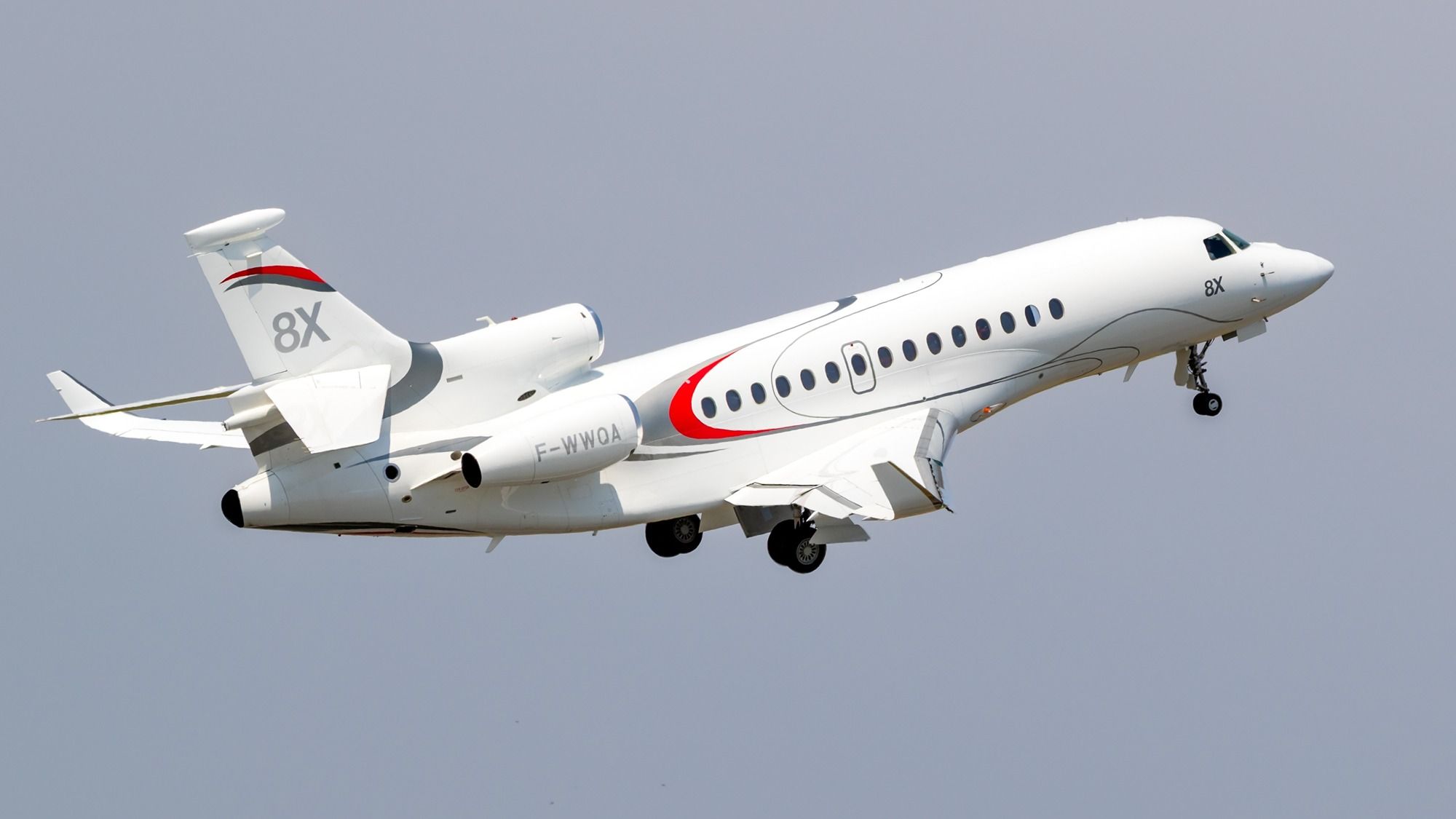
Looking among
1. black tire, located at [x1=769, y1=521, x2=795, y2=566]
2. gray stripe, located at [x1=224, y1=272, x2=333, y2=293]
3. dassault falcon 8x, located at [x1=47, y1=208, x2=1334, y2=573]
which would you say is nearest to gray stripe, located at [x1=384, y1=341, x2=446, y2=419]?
dassault falcon 8x, located at [x1=47, y1=208, x2=1334, y2=573]

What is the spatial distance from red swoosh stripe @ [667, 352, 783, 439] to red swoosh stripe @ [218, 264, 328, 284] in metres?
5.93

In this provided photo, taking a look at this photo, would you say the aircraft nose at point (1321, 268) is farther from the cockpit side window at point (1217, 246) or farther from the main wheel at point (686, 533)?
the main wheel at point (686, 533)

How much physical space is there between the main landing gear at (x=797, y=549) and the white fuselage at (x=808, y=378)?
1.06 meters

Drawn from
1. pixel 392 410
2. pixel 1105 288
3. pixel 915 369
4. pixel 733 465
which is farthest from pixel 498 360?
pixel 1105 288

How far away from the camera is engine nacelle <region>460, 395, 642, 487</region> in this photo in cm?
3391

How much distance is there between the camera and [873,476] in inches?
1443

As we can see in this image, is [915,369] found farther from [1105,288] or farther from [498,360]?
[498,360]

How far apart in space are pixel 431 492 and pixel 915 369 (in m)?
8.61

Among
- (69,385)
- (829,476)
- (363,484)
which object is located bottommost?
(829,476)

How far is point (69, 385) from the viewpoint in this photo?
123ft

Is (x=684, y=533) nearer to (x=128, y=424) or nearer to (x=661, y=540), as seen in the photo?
(x=661, y=540)

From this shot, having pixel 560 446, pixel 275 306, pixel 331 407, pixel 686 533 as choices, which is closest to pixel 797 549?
pixel 686 533

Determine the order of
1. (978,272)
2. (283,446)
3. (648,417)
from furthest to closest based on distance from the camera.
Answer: (978,272) → (648,417) → (283,446)

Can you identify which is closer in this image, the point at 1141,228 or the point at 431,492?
the point at 431,492
